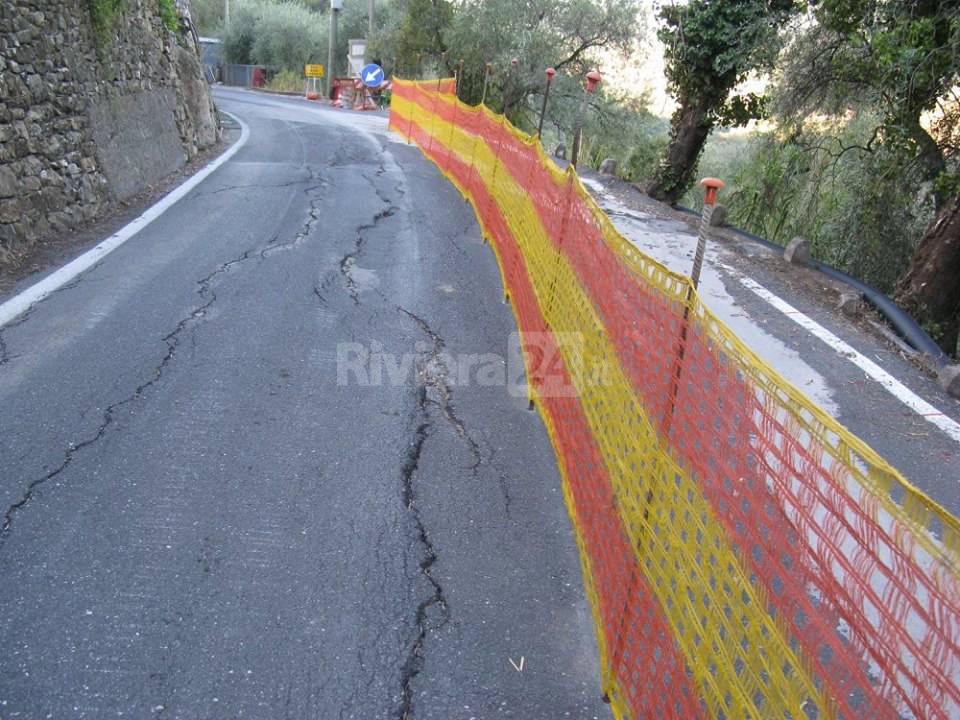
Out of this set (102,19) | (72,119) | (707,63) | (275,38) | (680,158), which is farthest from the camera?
(275,38)

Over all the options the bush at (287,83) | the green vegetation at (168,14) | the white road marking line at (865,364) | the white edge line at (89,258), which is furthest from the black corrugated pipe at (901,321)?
the bush at (287,83)

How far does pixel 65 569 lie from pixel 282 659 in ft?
3.58

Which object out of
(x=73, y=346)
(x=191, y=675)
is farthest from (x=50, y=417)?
(x=191, y=675)

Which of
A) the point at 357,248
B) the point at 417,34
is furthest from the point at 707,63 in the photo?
the point at 417,34

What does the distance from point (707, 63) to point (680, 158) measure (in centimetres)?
175

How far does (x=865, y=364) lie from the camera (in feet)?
20.3

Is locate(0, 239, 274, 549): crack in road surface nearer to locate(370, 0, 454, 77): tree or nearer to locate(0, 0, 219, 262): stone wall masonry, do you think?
locate(0, 0, 219, 262): stone wall masonry

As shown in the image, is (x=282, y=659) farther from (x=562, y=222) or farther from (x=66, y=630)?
(x=562, y=222)

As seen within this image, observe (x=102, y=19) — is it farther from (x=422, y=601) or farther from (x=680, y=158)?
(x=422, y=601)

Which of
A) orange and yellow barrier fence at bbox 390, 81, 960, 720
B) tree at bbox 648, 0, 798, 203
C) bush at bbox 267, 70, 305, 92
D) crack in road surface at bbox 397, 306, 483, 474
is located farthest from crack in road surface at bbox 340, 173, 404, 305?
bush at bbox 267, 70, 305, 92

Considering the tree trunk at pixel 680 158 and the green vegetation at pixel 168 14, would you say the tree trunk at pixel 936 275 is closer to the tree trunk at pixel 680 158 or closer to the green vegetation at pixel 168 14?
the tree trunk at pixel 680 158

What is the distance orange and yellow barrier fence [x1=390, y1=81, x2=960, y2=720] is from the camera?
153cm

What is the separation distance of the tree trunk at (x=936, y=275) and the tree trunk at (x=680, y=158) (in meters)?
5.42

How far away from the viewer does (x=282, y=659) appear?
296 centimetres
